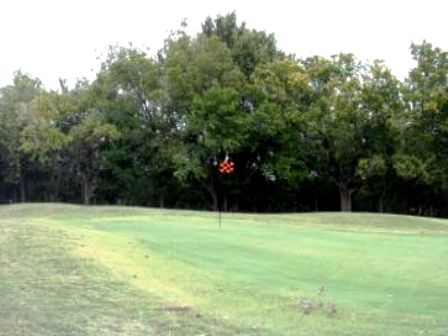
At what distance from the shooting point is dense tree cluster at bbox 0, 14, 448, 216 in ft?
142

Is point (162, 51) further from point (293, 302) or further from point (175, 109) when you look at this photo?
point (293, 302)

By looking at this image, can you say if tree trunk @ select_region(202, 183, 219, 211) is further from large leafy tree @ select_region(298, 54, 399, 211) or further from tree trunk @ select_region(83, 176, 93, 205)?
tree trunk @ select_region(83, 176, 93, 205)

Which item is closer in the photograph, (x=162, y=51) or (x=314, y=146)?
(x=314, y=146)

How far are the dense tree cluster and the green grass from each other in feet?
84.8

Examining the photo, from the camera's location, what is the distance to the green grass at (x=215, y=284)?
8344 millimetres

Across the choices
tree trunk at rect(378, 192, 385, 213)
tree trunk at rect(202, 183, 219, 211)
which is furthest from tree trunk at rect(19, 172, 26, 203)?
tree trunk at rect(378, 192, 385, 213)

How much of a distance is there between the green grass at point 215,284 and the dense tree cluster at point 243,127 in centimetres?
2585

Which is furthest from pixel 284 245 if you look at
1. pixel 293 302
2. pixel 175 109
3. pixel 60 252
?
pixel 175 109

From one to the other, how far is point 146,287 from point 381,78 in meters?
35.3

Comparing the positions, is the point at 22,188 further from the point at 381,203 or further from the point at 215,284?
the point at 215,284

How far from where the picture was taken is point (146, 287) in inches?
419

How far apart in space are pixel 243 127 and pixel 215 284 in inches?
1353

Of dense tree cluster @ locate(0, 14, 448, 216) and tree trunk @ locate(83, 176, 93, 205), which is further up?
dense tree cluster @ locate(0, 14, 448, 216)

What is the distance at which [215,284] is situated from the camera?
1120cm
